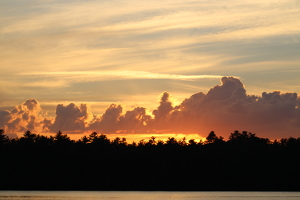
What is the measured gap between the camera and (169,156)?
199875 mm

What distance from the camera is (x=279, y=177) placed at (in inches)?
7746

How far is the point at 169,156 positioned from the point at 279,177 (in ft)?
147

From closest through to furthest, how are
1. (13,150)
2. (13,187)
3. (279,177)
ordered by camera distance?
(13,187) → (13,150) → (279,177)

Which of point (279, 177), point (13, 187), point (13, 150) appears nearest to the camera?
point (13, 187)

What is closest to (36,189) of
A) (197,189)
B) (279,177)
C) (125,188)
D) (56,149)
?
(56,149)

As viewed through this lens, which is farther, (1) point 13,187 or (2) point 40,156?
(2) point 40,156

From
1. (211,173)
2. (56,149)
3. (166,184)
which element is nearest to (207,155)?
(211,173)

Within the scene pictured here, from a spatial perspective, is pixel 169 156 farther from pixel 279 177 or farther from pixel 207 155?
pixel 279 177

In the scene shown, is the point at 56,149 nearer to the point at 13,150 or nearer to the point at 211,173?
the point at 13,150

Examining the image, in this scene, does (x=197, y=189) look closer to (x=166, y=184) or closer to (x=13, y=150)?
(x=166, y=184)

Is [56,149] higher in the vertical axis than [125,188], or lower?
higher

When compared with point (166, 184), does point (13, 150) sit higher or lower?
higher

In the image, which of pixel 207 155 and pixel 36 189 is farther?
pixel 207 155

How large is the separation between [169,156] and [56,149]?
4529 cm
